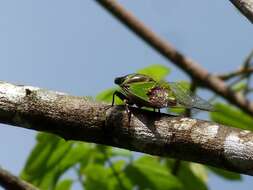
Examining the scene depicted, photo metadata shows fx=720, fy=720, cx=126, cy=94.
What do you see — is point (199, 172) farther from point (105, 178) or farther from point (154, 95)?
point (154, 95)

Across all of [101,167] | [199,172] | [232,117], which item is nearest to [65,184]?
[101,167]

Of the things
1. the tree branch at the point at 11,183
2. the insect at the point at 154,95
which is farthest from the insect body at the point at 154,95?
the tree branch at the point at 11,183

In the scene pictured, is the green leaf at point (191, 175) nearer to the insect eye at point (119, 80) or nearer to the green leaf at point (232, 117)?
the green leaf at point (232, 117)

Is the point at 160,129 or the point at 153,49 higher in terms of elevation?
the point at 153,49

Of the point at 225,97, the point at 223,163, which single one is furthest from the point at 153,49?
the point at 223,163

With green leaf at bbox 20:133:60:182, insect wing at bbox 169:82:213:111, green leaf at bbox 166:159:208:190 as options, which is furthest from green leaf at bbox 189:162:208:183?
insect wing at bbox 169:82:213:111

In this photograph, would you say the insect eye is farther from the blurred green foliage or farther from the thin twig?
the thin twig

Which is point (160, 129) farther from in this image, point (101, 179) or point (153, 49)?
point (101, 179)

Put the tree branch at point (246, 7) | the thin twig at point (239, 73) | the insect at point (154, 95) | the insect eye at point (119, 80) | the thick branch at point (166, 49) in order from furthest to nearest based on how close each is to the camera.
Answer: the thin twig at point (239, 73) < the thick branch at point (166, 49) < the insect eye at point (119, 80) < the insect at point (154, 95) < the tree branch at point (246, 7)
